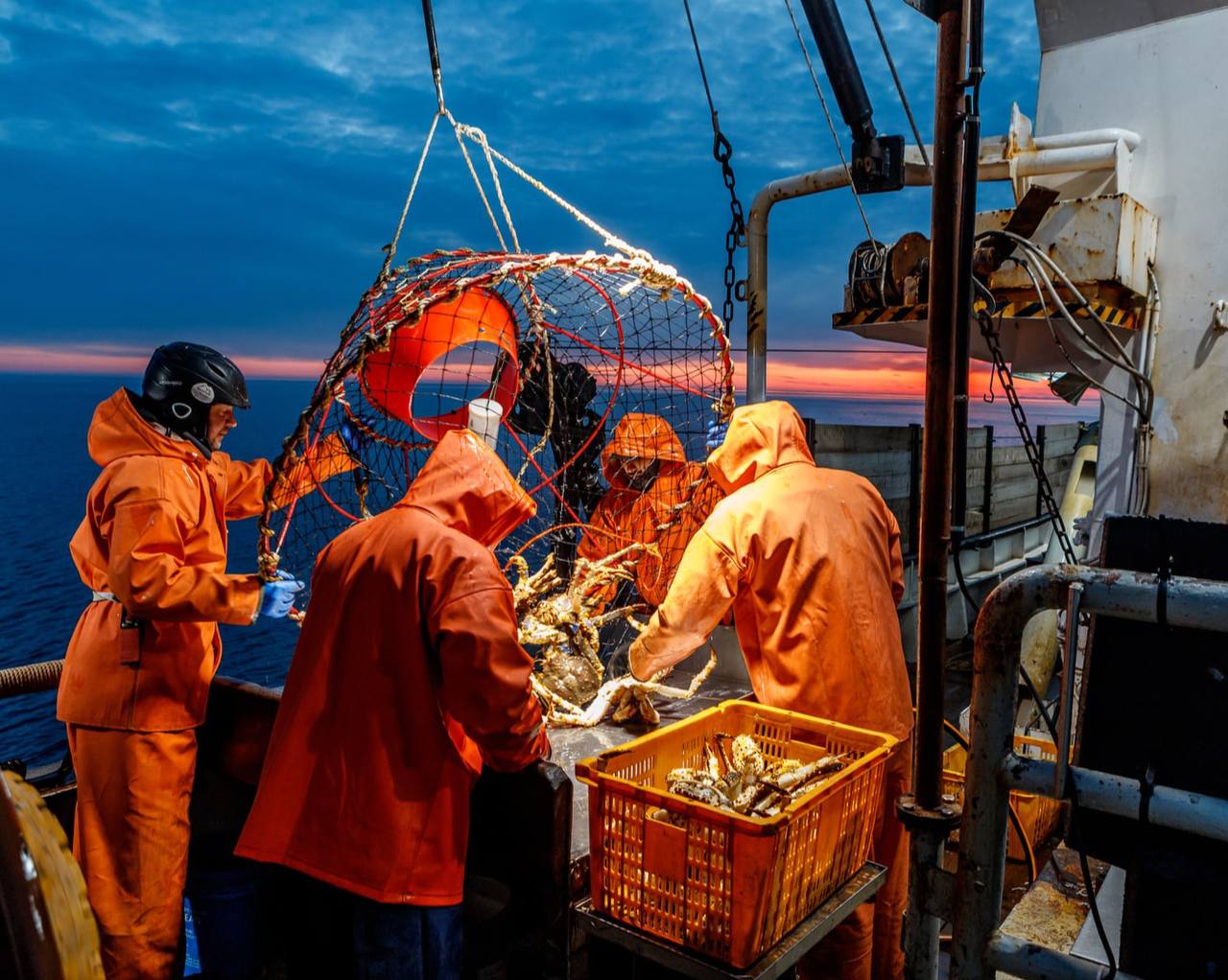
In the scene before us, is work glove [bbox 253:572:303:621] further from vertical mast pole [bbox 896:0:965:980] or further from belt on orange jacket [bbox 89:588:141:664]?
vertical mast pole [bbox 896:0:965:980]

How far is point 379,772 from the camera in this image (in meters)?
2.59

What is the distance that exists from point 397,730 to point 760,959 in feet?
3.98

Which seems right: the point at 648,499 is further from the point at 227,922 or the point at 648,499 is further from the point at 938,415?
the point at 227,922

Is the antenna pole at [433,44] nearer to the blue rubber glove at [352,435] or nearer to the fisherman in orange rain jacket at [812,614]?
the blue rubber glove at [352,435]

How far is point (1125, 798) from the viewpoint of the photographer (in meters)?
1.62

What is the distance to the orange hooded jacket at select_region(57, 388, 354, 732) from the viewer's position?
130 inches

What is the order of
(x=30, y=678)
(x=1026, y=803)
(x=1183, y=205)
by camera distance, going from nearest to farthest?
1. (x=30, y=678)
2. (x=1026, y=803)
3. (x=1183, y=205)

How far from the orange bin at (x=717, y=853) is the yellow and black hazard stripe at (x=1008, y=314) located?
2.70m

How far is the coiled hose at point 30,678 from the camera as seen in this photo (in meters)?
3.81

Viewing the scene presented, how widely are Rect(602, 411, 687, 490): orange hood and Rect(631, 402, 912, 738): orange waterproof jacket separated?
1.65 metres

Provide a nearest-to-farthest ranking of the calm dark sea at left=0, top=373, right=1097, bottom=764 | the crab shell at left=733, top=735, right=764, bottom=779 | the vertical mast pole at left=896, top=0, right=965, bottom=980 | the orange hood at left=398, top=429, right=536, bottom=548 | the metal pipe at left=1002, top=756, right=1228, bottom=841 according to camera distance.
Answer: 1. the metal pipe at left=1002, top=756, right=1228, bottom=841
2. the vertical mast pole at left=896, top=0, right=965, bottom=980
3. the crab shell at left=733, top=735, right=764, bottom=779
4. the orange hood at left=398, top=429, right=536, bottom=548
5. the calm dark sea at left=0, top=373, right=1097, bottom=764

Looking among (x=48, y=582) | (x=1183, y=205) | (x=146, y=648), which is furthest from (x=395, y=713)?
(x=48, y=582)

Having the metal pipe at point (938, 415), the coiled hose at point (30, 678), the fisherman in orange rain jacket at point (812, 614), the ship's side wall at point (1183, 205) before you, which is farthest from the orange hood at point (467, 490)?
the ship's side wall at point (1183, 205)

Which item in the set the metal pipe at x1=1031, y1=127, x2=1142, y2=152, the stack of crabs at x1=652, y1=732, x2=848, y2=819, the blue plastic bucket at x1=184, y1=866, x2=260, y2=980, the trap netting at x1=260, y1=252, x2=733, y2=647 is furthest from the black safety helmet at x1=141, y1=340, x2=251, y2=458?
the metal pipe at x1=1031, y1=127, x2=1142, y2=152
